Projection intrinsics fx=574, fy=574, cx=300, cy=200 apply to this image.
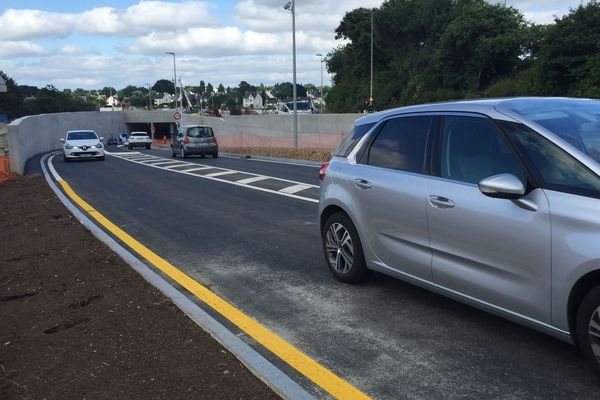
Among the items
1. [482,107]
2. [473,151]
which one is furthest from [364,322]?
[482,107]

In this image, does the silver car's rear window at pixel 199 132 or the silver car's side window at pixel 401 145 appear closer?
the silver car's side window at pixel 401 145

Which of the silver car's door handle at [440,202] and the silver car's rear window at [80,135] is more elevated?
the silver car's rear window at [80,135]

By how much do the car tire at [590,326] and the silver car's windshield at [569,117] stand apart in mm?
827

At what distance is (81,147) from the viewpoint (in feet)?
81.4

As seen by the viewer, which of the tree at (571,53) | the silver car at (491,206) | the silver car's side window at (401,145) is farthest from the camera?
the tree at (571,53)

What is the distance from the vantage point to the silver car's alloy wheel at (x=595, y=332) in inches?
124

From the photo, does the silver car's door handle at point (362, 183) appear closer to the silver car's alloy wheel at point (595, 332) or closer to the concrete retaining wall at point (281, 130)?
the silver car's alloy wheel at point (595, 332)

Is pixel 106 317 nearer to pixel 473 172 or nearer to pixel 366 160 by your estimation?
pixel 366 160

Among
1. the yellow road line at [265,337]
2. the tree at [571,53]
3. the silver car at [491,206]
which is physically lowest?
the yellow road line at [265,337]

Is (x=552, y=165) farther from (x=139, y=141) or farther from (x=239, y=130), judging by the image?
(x=139, y=141)

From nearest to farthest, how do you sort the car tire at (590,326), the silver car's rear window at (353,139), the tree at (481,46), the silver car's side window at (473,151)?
the car tire at (590,326) → the silver car's side window at (473,151) → the silver car's rear window at (353,139) → the tree at (481,46)

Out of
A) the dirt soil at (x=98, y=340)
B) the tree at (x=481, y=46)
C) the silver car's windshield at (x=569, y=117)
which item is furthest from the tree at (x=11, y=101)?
the silver car's windshield at (x=569, y=117)

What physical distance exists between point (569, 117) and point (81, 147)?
23852 mm

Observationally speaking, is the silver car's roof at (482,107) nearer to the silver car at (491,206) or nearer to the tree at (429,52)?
the silver car at (491,206)
